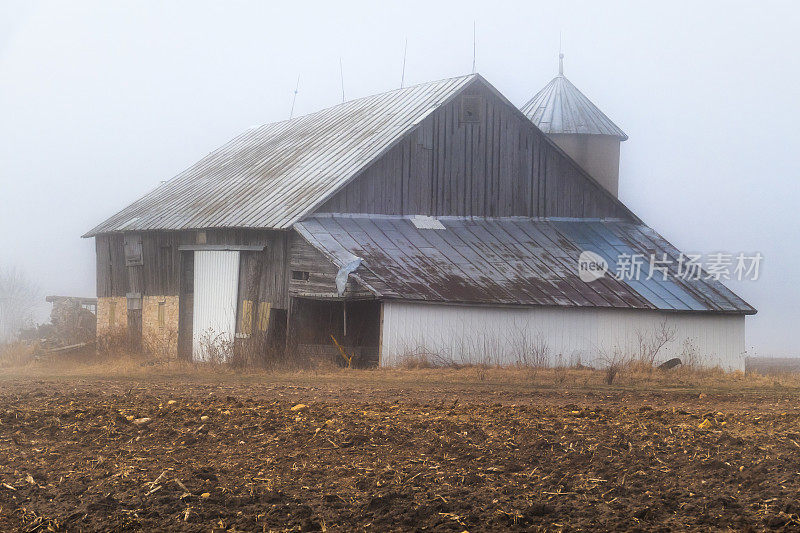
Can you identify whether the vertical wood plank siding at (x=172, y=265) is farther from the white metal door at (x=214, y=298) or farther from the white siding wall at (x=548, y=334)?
the white siding wall at (x=548, y=334)

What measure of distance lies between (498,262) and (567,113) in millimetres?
11886

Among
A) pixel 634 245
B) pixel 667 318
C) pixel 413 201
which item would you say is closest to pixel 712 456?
pixel 667 318

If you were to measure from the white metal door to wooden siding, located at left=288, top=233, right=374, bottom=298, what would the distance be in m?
2.90

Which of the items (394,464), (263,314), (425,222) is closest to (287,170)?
(425,222)

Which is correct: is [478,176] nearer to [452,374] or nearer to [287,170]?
[287,170]

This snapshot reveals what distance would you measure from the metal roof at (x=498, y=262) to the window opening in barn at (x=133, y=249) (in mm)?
9183

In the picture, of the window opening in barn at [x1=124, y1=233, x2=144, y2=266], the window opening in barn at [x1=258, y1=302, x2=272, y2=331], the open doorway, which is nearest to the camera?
the open doorway

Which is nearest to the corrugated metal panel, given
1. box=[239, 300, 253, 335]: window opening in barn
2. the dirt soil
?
box=[239, 300, 253, 335]: window opening in barn

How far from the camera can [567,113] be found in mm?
36875

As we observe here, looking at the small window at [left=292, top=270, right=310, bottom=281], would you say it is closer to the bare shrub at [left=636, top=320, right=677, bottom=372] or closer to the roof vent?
the roof vent

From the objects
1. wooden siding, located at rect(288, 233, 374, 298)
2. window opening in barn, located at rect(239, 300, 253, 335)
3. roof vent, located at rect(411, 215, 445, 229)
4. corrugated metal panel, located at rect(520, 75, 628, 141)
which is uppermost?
corrugated metal panel, located at rect(520, 75, 628, 141)

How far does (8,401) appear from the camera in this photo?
49.7 ft

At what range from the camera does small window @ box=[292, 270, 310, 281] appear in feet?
83.1

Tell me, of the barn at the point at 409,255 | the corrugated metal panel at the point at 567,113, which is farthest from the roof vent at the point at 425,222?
the corrugated metal panel at the point at 567,113
